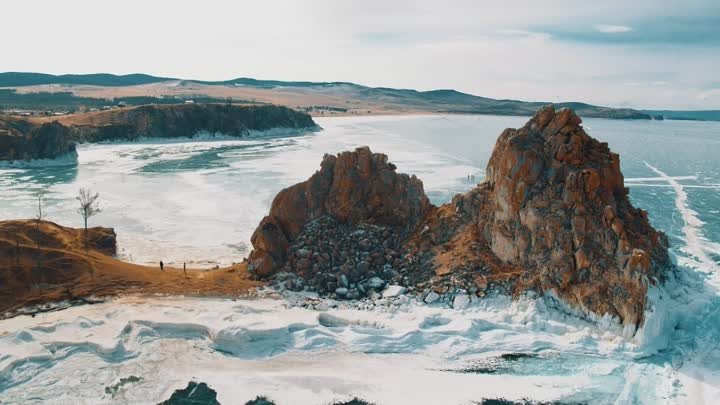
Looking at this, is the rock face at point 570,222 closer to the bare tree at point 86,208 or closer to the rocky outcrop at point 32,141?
the bare tree at point 86,208

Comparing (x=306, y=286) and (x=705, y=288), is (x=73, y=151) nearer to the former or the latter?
(x=306, y=286)

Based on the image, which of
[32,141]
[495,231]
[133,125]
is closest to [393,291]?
[495,231]

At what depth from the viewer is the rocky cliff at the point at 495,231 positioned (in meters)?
20.4

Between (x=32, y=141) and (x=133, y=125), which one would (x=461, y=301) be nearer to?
(x=32, y=141)

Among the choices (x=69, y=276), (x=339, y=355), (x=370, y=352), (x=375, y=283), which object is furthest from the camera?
(x=375, y=283)

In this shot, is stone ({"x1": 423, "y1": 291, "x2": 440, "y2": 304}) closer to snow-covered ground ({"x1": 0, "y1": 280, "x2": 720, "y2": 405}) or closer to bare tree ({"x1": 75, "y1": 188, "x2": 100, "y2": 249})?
snow-covered ground ({"x1": 0, "y1": 280, "x2": 720, "y2": 405})

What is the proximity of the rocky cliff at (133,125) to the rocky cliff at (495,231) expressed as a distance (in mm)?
61103

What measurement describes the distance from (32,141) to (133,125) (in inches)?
1242

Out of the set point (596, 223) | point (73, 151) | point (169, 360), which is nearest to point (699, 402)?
point (596, 223)

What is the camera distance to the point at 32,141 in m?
72.8

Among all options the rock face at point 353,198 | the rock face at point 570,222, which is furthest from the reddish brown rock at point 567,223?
the rock face at point 353,198

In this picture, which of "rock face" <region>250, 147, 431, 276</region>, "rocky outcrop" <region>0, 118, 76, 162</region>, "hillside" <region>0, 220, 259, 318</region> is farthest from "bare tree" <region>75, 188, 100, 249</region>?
"rocky outcrop" <region>0, 118, 76, 162</region>

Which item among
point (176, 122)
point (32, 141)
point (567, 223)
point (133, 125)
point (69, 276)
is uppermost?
point (176, 122)

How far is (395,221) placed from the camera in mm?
27094
